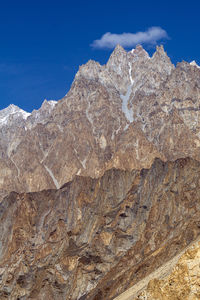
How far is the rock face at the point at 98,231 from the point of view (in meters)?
83.4

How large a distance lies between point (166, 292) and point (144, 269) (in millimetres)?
50690

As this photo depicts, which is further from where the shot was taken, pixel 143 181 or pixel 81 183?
pixel 81 183

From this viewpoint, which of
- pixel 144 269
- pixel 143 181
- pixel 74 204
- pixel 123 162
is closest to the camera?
pixel 144 269

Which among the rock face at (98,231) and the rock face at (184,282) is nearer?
the rock face at (184,282)

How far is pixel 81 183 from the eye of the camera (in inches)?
6580

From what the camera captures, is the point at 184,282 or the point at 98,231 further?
the point at 98,231

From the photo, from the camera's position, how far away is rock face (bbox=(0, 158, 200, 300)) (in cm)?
8338

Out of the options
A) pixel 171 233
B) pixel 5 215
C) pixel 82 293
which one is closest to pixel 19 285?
pixel 82 293

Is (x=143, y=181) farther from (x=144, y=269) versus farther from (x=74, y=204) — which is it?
(x=144, y=269)

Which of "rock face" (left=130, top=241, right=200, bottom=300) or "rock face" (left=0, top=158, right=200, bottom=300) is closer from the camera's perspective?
"rock face" (left=130, top=241, right=200, bottom=300)

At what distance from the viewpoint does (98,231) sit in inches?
4616

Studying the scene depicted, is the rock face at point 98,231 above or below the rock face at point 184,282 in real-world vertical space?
above

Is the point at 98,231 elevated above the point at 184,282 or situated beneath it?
elevated above

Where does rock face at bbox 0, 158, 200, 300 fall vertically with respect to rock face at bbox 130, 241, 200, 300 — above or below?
above
